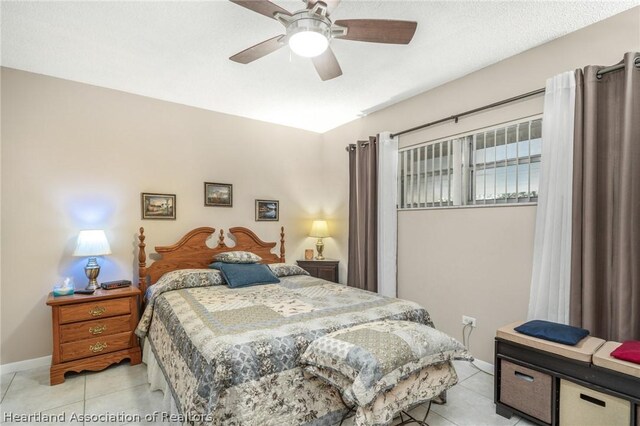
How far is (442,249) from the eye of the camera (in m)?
3.24

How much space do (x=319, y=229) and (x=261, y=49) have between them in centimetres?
279

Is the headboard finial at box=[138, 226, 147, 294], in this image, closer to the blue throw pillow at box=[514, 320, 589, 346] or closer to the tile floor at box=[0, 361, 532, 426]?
the tile floor at box=[0, 361, 532, 426]

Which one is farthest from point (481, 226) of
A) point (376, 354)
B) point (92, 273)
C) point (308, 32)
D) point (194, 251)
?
point (92, 273)

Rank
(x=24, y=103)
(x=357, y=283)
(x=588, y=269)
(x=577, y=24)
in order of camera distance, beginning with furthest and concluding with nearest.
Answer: (x=357, y=283) < (x=24, y=103) < (x=577, y=24) < (x=588, y=269)

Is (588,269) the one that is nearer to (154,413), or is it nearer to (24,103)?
(154,413)

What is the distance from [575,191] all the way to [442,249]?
4.11ft

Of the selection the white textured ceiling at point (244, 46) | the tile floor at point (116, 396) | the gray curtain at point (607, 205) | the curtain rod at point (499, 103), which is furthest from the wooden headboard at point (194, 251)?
the gray curtain at point (607, 205)

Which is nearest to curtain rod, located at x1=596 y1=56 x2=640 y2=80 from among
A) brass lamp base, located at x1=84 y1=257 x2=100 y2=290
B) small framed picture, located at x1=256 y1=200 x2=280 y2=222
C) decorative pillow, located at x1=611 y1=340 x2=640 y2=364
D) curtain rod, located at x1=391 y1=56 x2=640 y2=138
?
curtain rod, located at x1=391 y1=56 x2=640 y2=138

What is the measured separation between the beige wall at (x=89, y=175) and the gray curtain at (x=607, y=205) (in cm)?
329

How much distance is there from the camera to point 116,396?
241cm

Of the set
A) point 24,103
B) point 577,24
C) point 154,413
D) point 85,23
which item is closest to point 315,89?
point 85,23

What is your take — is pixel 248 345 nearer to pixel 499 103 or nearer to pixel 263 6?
pixel 263 6

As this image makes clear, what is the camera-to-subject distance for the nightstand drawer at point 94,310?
2666 millimetres

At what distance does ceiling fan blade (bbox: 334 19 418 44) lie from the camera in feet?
5.78
